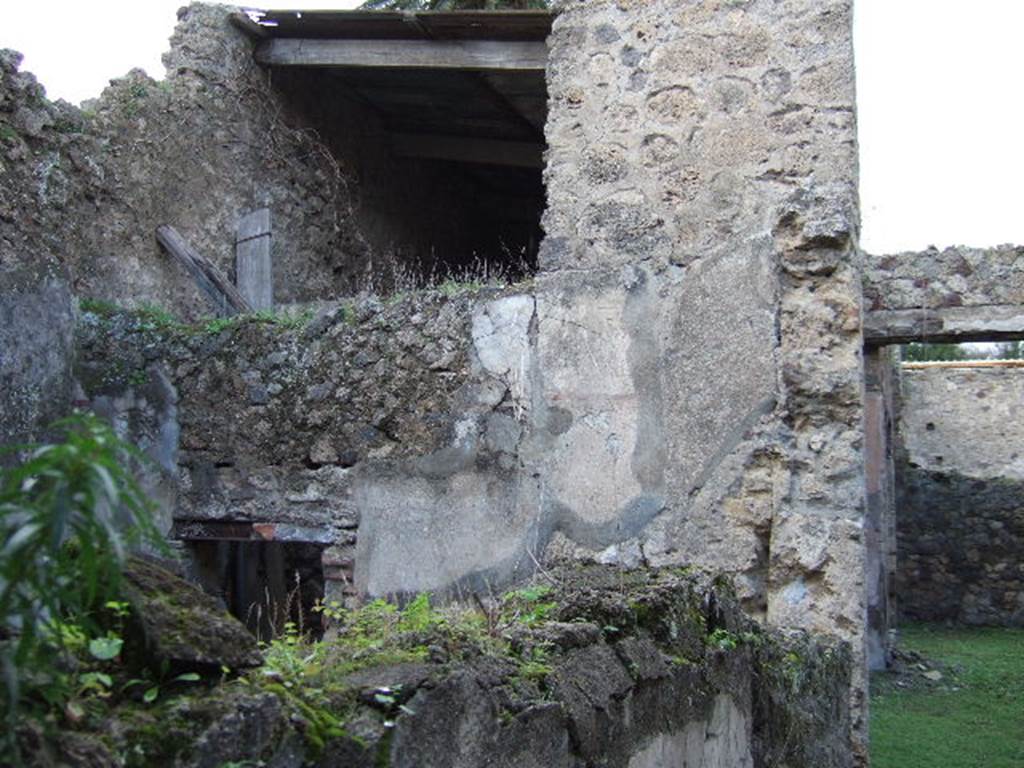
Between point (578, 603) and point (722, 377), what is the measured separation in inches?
106

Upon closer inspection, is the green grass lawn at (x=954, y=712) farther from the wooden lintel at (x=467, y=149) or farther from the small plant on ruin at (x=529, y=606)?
the wooden lintel at (x=467, y=149)

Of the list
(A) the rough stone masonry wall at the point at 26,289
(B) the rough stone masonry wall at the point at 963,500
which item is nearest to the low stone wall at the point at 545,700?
(A) the rough stone masonry wall at the point at 26,289

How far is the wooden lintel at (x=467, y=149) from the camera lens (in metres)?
8.95

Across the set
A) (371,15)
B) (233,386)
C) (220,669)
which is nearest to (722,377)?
(233,386)

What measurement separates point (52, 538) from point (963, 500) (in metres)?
14.5

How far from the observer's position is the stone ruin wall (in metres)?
5.45

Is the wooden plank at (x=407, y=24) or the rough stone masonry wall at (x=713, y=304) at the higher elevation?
the wooden plank at (x=407, y=24)

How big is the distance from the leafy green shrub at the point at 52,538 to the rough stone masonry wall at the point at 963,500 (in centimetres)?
1406

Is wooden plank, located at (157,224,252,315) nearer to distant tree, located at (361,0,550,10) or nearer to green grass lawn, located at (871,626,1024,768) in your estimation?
distant tree, located at (361,0,550,10)

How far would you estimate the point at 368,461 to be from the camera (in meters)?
6.02

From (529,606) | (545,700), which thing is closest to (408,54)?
(529,606)

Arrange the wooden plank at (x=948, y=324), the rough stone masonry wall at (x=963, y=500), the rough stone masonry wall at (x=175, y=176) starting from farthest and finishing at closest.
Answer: the rough stone masonry wall at (x=963, y=500) → the wooden plank at (x=948, y=324) → the rough stone masonry wall at (x=175, y=176)

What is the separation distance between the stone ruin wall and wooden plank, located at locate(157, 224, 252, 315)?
1.69 feet

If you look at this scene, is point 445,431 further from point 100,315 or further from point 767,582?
point 100,315
